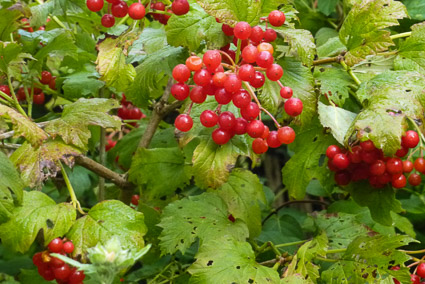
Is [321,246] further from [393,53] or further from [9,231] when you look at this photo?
[9,231]

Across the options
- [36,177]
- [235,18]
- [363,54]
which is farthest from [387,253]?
[36,177]

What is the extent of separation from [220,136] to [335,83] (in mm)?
341

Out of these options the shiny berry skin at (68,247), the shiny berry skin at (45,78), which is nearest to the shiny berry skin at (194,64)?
the shiny berry skin at (68,247)

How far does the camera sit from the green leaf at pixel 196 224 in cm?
121

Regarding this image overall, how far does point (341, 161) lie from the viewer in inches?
44.5

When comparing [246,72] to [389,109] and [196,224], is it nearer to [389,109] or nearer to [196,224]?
[389,109]

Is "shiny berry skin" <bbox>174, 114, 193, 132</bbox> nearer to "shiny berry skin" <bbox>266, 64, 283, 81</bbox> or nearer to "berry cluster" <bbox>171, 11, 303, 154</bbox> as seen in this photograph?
"berry cluster" <bbox>171, 11, 303, 154</bbox>

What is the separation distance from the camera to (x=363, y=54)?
1.08 metres

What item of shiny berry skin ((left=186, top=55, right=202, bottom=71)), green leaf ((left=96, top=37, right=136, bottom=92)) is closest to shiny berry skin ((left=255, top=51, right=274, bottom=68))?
shiny berry skin ((left=186, top=55, right=202, bottom=71))

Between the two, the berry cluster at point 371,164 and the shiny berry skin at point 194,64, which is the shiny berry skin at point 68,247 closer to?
the shiny berry skin at point 194,64

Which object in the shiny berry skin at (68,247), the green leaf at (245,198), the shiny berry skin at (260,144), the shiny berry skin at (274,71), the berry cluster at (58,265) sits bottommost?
the green leaf at (245,198)

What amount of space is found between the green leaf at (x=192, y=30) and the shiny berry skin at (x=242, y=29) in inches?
4.1

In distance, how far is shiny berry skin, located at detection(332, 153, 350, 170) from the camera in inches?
44.5

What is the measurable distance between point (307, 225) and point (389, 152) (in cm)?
64
